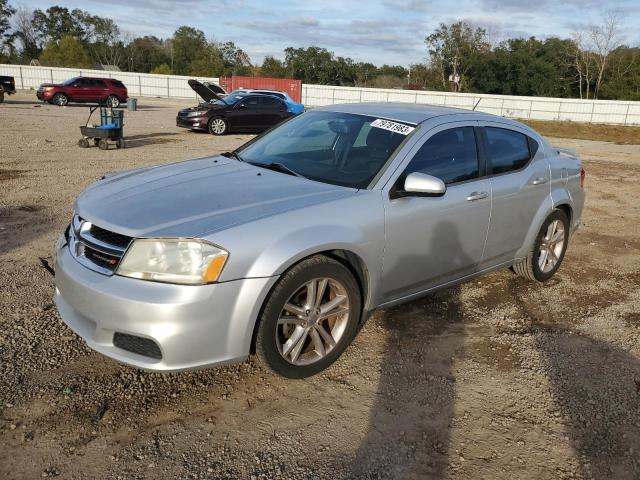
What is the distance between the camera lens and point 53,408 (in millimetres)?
2953

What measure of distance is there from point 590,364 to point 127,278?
3.06 meters

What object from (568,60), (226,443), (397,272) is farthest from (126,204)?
(568,60)

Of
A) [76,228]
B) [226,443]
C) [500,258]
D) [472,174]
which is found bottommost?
[226,443]

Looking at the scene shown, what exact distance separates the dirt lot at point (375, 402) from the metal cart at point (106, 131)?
832cm

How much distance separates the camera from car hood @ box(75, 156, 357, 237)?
9.68 ft

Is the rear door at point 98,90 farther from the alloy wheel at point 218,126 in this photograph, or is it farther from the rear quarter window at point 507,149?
the rear quarter window at point 507,149

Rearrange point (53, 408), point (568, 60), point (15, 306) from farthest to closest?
point (568, 60) < point (15, 306) < point (53, 408)

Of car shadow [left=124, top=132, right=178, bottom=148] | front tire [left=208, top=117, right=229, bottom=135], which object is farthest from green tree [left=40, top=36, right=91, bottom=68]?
car shadow [left=124, top=132, right=178, bottom=148]

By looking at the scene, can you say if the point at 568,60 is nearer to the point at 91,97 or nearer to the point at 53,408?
the point at 91,97

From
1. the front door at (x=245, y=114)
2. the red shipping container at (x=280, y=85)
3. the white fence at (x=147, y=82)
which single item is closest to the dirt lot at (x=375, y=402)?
the front door at (x=245, y=114)

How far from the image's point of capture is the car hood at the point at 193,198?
2949 mm

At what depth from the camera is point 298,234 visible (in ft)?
10.0

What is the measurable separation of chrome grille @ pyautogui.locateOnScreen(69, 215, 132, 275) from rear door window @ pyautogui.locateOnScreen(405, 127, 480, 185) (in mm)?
1899

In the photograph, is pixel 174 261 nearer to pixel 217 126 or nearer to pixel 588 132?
pixel 217 126
